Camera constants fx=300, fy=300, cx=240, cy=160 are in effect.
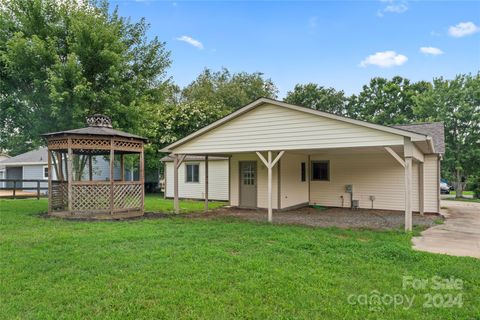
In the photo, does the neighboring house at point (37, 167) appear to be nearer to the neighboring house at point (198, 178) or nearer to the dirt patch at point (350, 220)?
the neighboring house at point (198, 178)

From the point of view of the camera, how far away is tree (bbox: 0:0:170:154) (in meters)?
10.7

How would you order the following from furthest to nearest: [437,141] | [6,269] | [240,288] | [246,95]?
1. [246,95]
2. [437,141]
3. [6,269]
4. [240,288]

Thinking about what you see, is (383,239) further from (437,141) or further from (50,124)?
(50,124)

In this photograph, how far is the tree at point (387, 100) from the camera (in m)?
30.8

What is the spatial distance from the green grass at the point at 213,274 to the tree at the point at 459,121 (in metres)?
17.3

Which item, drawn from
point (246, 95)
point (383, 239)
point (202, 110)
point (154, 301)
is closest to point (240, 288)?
point (154, 301)

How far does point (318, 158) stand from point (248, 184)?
333cm

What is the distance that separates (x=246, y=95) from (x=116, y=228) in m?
24.5

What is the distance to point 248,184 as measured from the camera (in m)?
12.4

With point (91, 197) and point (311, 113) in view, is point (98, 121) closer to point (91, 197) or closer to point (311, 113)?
point (91, 197)

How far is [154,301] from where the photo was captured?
3.33 meters

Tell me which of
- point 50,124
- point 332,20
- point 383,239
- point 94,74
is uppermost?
point 332,20

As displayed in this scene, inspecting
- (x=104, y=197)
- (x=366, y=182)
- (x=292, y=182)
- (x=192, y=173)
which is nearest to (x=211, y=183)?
(x=192, y=173)

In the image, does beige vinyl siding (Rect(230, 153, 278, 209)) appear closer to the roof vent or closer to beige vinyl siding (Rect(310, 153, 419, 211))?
beige vinyl siding (Rect(310, 153, 419, 211))
